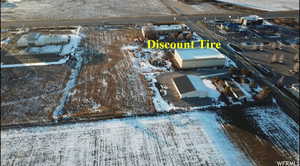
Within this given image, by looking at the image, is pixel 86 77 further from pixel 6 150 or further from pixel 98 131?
pixel 6 150

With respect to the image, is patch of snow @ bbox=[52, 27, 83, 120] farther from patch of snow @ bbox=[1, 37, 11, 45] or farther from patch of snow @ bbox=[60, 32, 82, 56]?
patch of snow @ bbox=[1, 37, 11, 45]

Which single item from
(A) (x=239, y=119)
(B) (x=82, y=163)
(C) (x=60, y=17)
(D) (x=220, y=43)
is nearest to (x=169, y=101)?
(A) (x=239, y=119)

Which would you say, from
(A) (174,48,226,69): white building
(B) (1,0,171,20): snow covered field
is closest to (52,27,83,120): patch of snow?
(B) (1,0,171,20): snow covered field

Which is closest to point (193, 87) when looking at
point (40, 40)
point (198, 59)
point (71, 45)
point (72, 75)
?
point (198, 59)

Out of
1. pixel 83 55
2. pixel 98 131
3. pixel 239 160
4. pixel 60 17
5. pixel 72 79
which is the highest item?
pixel 60 17

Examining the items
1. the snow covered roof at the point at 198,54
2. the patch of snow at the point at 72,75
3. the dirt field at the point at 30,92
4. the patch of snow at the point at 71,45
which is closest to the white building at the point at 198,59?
the snow covered roof at the point at 198,54

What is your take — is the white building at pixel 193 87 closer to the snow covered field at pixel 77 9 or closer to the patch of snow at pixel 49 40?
the patch of snow at pixel 49 40

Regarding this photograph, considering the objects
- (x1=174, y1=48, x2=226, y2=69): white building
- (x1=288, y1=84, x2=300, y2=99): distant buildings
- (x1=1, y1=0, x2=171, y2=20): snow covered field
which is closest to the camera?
(x1=288, y1=84, x2=300, y2=99): distant buildings
